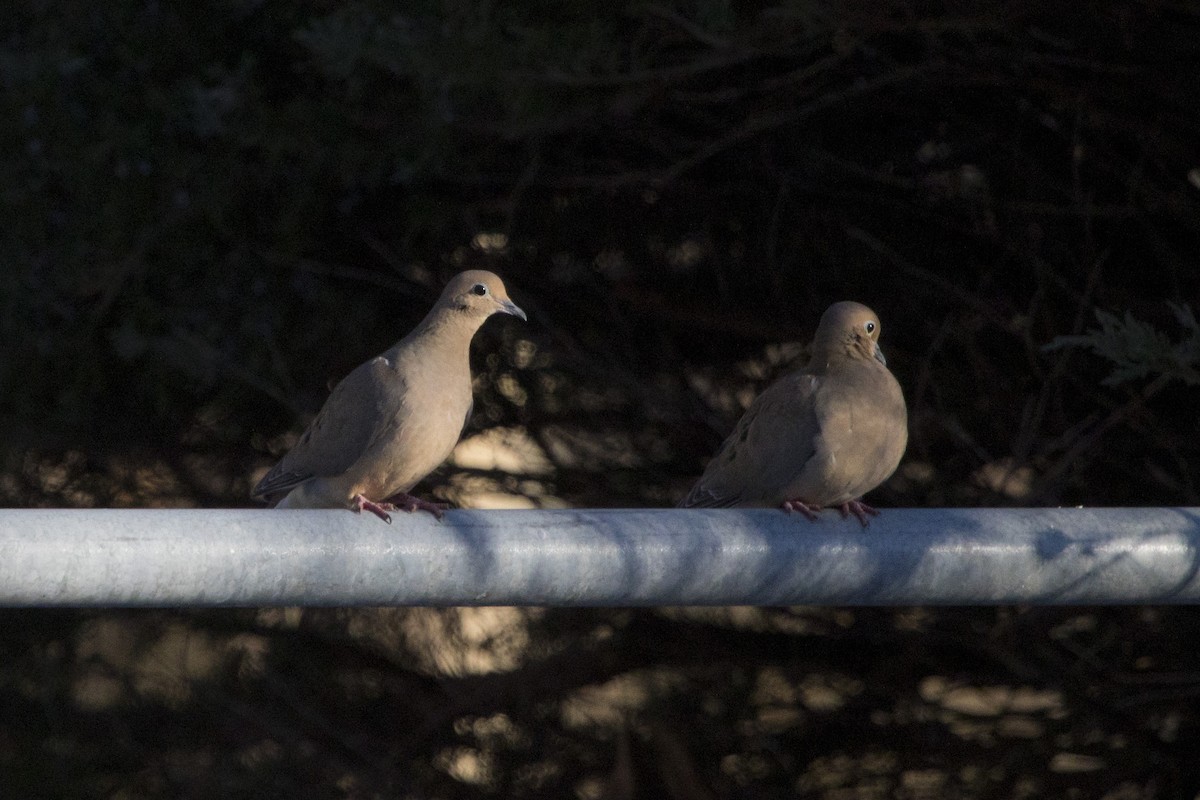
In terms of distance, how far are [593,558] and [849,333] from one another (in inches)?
63.7

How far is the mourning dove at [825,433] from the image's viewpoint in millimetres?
2926

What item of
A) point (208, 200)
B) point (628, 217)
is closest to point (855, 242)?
point (628, 217)

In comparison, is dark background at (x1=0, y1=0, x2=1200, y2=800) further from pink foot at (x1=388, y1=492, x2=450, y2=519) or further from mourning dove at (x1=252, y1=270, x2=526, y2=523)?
pink foot at (x1=388, y1=492, x2=450, y2=519)

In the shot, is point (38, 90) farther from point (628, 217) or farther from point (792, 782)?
point (792, 782)

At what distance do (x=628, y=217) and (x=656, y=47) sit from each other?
85cm

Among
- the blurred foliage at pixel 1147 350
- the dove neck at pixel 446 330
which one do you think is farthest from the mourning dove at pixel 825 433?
the dove neck at pixel 446 330

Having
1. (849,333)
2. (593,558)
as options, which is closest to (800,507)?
(849,333)

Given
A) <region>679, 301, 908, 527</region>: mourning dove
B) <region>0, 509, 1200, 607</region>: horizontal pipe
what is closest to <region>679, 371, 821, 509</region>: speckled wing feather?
<region>679, 301, 908, 527</region>: mourning dove

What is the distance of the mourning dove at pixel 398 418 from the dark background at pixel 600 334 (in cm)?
66

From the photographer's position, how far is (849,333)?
3.13 metres

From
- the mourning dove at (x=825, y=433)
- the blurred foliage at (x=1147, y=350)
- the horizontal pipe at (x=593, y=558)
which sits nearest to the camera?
the horizontal pipe at (x=593, y=558)

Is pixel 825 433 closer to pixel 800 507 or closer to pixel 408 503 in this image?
pixel 800 507

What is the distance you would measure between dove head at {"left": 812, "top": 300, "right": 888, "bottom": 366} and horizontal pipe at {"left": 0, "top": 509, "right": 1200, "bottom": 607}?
4.45 ft

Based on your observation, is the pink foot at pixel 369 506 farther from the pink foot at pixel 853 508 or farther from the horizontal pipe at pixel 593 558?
the horizontal pipe at pixel 593 558
